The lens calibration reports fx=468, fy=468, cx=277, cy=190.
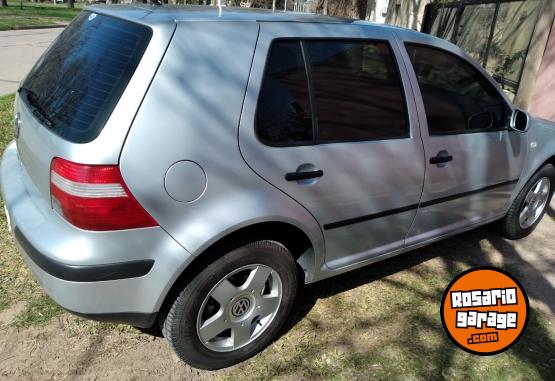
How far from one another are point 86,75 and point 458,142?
2175 mm

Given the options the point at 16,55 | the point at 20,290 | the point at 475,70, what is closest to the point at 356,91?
the point at 475,70

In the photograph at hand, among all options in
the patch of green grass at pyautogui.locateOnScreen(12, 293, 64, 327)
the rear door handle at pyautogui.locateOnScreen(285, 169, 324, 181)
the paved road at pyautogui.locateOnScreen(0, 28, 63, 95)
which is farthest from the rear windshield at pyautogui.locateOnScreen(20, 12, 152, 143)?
the paved road at pyautogui.locateOnScreen(0, 28, 63, 95)

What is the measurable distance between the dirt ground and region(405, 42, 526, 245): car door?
0.50 m

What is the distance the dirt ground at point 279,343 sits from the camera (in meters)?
2.40

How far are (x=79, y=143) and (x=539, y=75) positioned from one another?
21.9ft

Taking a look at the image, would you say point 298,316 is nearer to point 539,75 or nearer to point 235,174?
point 235,174

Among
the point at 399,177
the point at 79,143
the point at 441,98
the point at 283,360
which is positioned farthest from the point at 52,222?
the point at 441,98

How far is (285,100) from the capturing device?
225 centimetres

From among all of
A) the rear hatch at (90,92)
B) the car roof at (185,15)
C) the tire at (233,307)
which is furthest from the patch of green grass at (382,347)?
the car roof at (185,15)

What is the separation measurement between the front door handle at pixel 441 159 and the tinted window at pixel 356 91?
28 centimetres

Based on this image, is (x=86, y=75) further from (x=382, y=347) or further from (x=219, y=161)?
(x=382, y=347)

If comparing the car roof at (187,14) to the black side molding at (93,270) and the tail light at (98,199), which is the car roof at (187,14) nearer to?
the tail light at (98,199)

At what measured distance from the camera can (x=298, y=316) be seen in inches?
114

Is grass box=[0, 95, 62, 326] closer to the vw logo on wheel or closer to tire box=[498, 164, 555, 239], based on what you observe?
the vw logo on wheel
